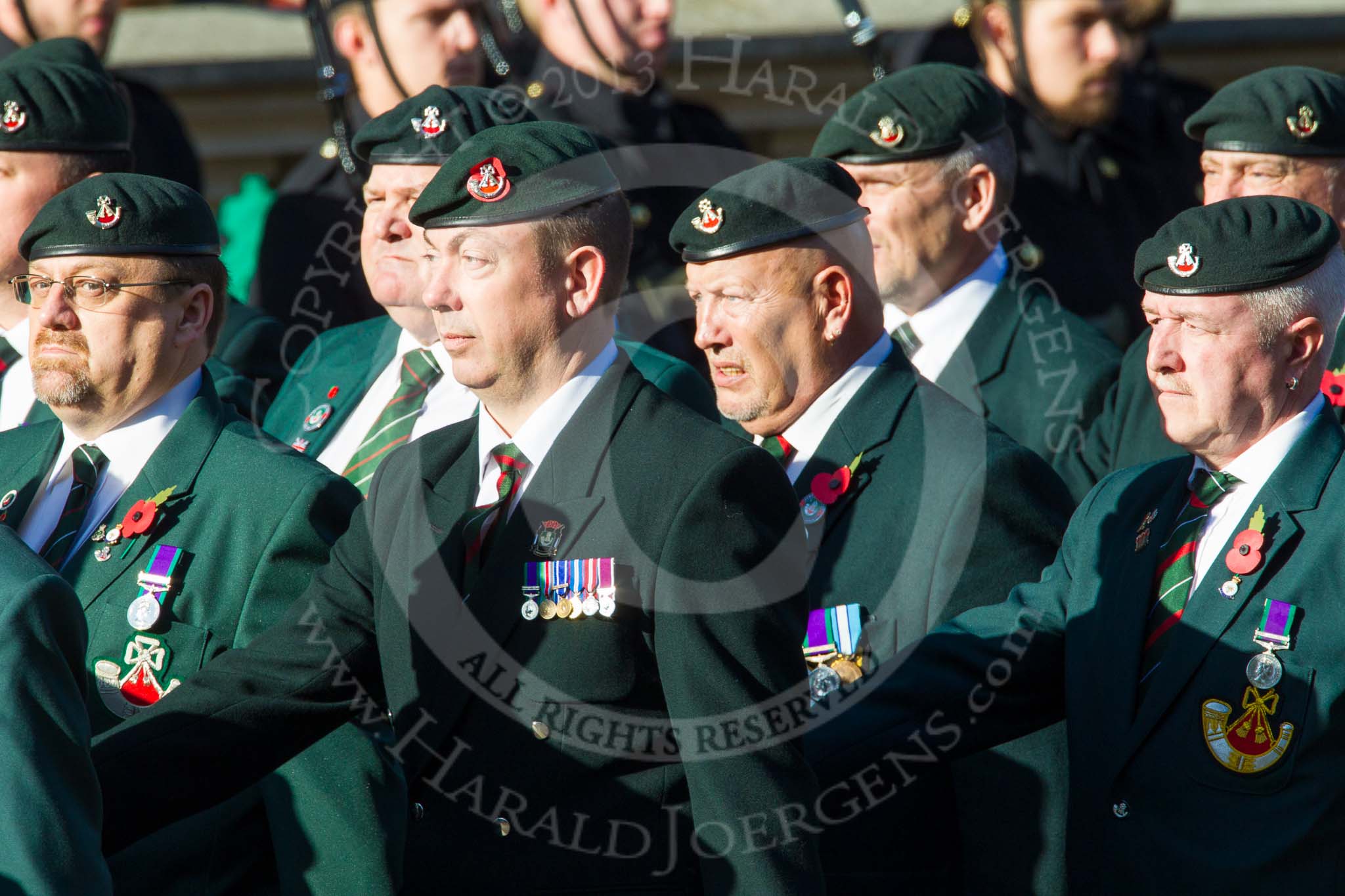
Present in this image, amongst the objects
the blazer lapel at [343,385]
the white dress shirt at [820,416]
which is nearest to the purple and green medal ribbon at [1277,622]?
the white dress shirt at [820,416]

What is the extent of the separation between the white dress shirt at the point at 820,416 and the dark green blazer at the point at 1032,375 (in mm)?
891

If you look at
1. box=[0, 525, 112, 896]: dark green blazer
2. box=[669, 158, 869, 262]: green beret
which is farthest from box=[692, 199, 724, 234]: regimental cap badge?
box=[0, 525, 112, 896]: dark green blazer

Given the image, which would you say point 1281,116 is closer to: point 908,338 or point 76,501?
point 908,338

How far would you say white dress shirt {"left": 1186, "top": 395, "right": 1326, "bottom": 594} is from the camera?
3621 mm

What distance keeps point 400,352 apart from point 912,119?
163 cm

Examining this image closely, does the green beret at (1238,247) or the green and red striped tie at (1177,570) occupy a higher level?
the green beret at (1238,247)

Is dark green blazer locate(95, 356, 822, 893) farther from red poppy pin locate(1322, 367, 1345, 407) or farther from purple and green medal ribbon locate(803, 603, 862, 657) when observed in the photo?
red poppy pin locate(1322, 367, 1345, 407)

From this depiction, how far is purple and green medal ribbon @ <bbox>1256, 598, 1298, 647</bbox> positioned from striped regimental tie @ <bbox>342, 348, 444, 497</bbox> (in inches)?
97.8

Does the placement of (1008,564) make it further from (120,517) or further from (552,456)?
(120,517)

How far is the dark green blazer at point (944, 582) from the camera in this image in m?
3.95

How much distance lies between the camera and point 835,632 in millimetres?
4008

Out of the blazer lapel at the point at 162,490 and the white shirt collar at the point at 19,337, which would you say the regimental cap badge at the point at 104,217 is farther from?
the white shirt collar at the point at 19,337

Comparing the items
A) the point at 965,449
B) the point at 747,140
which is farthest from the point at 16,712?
the point at 747,140

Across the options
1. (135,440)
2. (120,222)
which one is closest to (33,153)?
(120,222)
